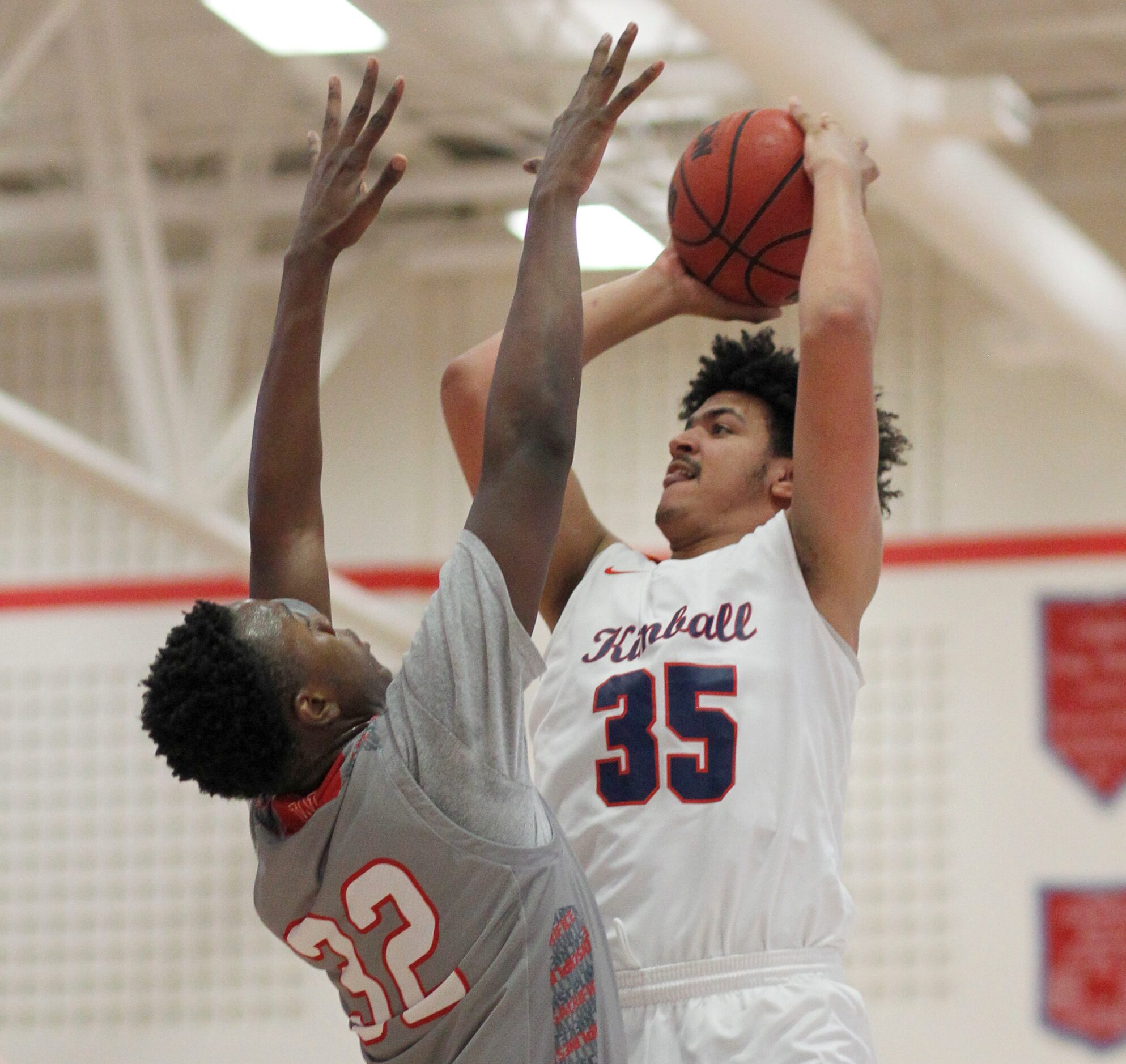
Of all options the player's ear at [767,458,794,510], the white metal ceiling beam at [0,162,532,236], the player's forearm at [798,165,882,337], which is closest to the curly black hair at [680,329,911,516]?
the player's ear at [767,458,794,510]

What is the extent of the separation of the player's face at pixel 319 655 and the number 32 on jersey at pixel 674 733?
0.63 metres

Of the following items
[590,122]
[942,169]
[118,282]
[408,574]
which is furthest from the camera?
[408,574]

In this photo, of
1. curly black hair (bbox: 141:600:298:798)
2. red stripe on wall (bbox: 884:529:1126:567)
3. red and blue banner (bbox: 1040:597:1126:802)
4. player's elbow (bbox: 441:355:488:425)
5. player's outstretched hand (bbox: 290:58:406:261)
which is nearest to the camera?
curly black hair (bbox: 141:600:298:798)

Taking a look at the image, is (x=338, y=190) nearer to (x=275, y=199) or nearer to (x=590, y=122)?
(x=590, y=122)

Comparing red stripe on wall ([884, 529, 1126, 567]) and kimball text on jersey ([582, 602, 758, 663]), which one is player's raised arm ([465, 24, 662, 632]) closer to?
kimball text on jersey ([582, 602, 758, 663])

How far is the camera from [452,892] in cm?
242

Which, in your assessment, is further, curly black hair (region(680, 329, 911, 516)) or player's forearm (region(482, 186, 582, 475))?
curly black hair (region(680, 329, 911, 516))

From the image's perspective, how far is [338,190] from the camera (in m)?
2.94

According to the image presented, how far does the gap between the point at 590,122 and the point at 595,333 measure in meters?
0.86

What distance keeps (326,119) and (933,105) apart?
4100 millimetres

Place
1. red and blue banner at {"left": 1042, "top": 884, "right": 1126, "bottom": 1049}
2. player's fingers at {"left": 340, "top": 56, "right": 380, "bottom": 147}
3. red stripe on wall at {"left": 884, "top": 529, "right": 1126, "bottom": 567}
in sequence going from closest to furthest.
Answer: player's fingers at {"left": 340, "top": 56, "right": 380, "bottom": 147} → red and blue banner at {"left": 1042, "top": 884, "right": 1126, "bottom": 1049} → red stripe on wall at {"left": 884, "top": 529, "right": 1126, "bottom": 567}

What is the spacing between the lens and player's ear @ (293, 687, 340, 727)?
245 cm

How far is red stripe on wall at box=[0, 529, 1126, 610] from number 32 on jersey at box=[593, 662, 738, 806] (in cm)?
636

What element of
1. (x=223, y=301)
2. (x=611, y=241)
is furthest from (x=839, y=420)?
(x=223, y=301)
